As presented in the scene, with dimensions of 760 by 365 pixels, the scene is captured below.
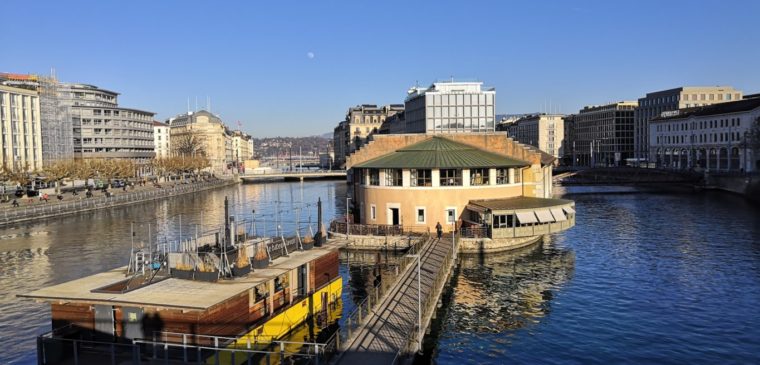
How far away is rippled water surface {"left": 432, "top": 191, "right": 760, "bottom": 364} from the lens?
1405 inches

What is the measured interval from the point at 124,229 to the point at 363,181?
36.3 m

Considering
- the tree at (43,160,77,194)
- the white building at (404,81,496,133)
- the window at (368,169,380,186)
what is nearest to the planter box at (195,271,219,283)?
the window at (368,169,380,186)

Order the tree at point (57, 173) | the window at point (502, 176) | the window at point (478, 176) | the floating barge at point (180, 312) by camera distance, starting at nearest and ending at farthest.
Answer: the floating barge at point (180, 312)
the window at point (478, 176)
the window at point (502, 176)
the tree at point (57, 173)

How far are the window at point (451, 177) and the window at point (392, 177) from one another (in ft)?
16.5

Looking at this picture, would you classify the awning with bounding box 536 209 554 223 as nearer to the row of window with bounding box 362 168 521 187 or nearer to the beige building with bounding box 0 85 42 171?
the row of window with bounding box 362 168 521 187

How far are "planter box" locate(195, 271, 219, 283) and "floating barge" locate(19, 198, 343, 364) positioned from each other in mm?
54

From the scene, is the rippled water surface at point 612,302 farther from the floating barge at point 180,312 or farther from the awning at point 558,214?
the floating barge at point 180,312

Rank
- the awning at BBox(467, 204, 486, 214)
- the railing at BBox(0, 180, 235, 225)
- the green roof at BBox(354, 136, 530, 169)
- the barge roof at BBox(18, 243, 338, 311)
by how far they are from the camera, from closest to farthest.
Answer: the barge roof at BBox(18, 243, 338, 311)
the awning at BBox(467, 204, 486, 214)
the green roof at BBox(354, 136, 530, 169)
the railing at BBox(0, 180, 235, 225)

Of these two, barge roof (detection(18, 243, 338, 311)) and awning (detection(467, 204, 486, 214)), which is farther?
awning (detection(467, 204, 486, 214))

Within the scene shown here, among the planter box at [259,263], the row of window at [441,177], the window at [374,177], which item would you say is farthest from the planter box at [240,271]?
the window at [374,177]

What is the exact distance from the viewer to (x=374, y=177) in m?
73.5

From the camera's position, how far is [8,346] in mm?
35969

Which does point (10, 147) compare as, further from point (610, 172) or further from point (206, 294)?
point (610, 172)

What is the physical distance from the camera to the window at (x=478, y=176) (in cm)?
6975
